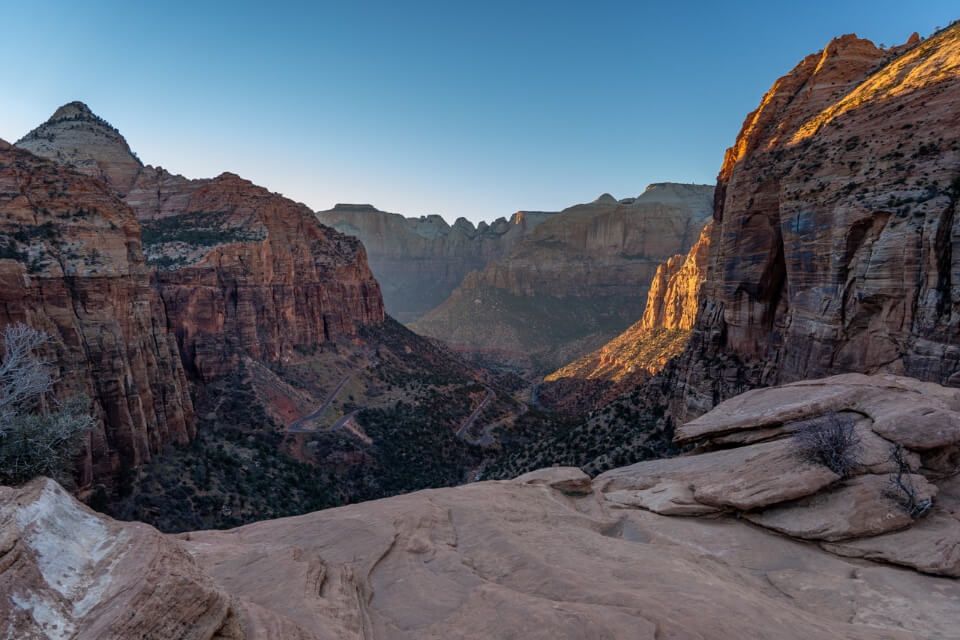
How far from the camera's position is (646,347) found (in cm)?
7281

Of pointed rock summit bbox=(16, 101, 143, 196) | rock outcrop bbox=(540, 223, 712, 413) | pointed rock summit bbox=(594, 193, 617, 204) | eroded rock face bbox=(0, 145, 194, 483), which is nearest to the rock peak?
pointed rock summit bbox=(16, 101, 143, 196)

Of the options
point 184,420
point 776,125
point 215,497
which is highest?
point 776,125

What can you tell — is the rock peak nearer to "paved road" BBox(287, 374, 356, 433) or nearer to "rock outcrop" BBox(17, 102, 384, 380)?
"rock outcrop" BBox(17, 102, 384, 380)

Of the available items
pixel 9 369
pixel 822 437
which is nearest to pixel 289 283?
pixel 9 369

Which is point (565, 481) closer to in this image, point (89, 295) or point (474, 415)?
point (89, 295)

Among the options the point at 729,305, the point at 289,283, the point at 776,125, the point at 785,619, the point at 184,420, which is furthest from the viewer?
the point at 289,283

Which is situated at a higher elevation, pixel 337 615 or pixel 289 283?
pixel 289 283

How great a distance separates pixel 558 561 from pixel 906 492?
8.32 m

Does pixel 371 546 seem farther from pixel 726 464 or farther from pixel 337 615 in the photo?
pixel 726 464

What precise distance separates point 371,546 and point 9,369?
16.4m

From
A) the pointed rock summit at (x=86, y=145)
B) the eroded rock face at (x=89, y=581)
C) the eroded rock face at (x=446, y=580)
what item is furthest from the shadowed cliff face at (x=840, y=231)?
the pointed rock summit at (x=86, y=145)

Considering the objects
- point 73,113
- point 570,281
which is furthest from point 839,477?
point 570,281

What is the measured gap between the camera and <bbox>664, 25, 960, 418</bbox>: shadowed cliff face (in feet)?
60.6

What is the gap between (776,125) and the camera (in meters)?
31.8
